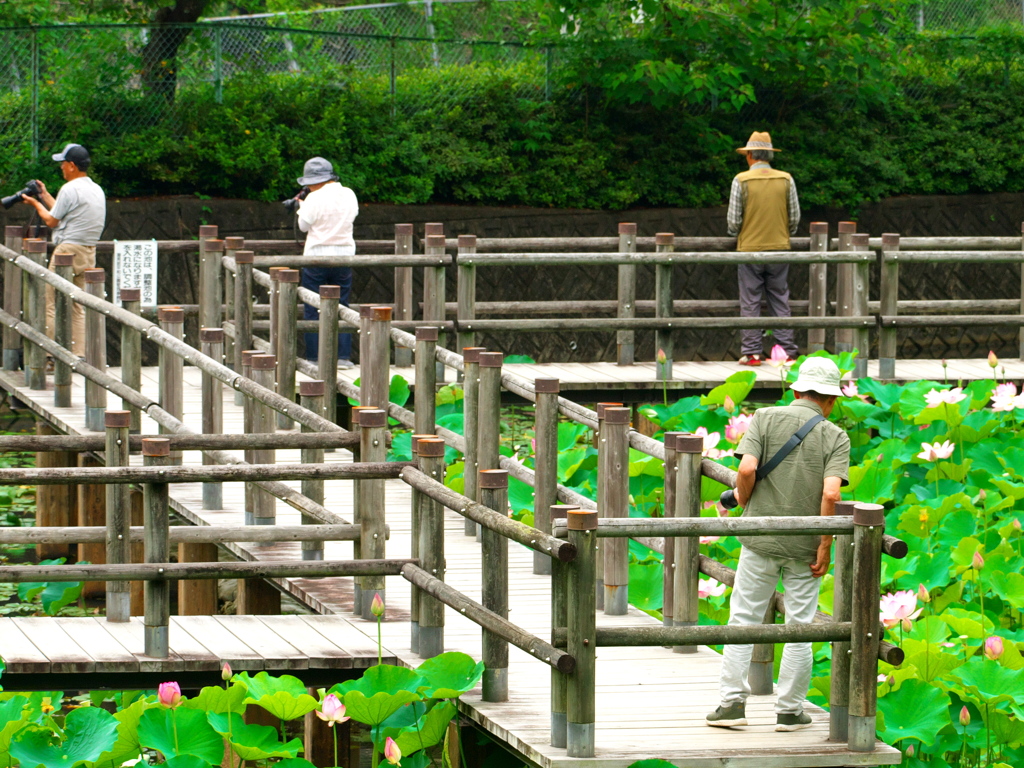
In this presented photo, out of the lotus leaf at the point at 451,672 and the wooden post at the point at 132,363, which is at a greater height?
the wooden post at the point at 132,363

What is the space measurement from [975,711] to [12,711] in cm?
318

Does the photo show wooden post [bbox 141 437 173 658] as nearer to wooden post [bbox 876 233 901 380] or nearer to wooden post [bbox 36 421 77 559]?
wooden post [bbox 36 421 77 559]

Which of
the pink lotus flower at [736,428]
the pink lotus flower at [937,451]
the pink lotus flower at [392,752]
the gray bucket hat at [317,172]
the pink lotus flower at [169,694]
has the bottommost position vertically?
the pink lotus flower at [392,752]

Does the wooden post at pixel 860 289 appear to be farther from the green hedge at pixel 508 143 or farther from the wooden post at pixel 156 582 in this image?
the wooden post at pixel 156 582

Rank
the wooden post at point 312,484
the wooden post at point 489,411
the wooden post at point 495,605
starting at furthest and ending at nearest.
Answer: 1. the wooden post at point 489,411
2. the wooden post at point 312,484
3. the wooden post at point 495,605

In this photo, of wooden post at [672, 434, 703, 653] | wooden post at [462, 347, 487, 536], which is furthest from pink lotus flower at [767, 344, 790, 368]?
wooden post at [672, 434, 703, 653]

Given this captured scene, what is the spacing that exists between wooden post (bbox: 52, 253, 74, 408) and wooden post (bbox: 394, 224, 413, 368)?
2.18 metres

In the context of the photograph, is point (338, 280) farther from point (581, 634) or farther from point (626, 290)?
point (581, 634)

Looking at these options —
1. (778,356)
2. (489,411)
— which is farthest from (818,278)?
(489,411)

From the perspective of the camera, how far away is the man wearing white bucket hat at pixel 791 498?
5.34 m

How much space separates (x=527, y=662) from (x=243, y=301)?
15.4ft

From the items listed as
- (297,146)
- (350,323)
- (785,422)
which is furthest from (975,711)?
(297,146)

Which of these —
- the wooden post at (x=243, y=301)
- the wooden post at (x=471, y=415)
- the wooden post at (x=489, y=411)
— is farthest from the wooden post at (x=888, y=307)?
the wooden post at (x=489, y=411)

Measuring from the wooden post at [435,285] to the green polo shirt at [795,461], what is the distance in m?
5.47
